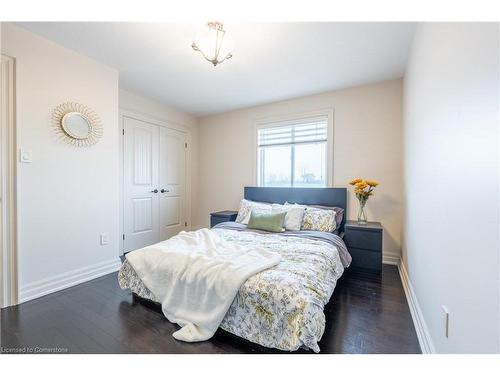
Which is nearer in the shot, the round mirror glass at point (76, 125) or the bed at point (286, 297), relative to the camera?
Result: the bed at point (286, 297)

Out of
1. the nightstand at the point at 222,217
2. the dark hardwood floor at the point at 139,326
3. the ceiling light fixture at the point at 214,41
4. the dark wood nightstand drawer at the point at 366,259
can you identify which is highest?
the ceiling light fixture at the point at 214,41

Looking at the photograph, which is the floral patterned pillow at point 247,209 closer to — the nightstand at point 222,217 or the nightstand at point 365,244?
the nightstand at point 222,217

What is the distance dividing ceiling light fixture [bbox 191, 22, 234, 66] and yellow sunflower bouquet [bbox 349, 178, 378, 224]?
7.20ft

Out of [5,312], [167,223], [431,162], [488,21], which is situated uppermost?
[488,21]

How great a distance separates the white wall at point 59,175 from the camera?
82.5 inches

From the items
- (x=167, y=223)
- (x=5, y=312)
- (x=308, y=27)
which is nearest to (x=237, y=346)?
(x=5, y=312)

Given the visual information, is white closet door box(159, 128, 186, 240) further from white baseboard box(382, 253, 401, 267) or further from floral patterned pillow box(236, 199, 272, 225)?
white baseboard box(382, 253, 401, 267)

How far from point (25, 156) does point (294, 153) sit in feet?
10.7

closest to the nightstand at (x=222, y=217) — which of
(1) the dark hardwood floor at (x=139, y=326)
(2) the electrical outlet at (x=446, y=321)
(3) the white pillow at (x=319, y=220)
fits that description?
(3) the white pillow at (x=319, y=220)

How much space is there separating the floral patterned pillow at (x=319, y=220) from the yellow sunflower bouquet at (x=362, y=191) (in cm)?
39

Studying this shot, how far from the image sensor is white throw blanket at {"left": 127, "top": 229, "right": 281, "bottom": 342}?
5.10ft
